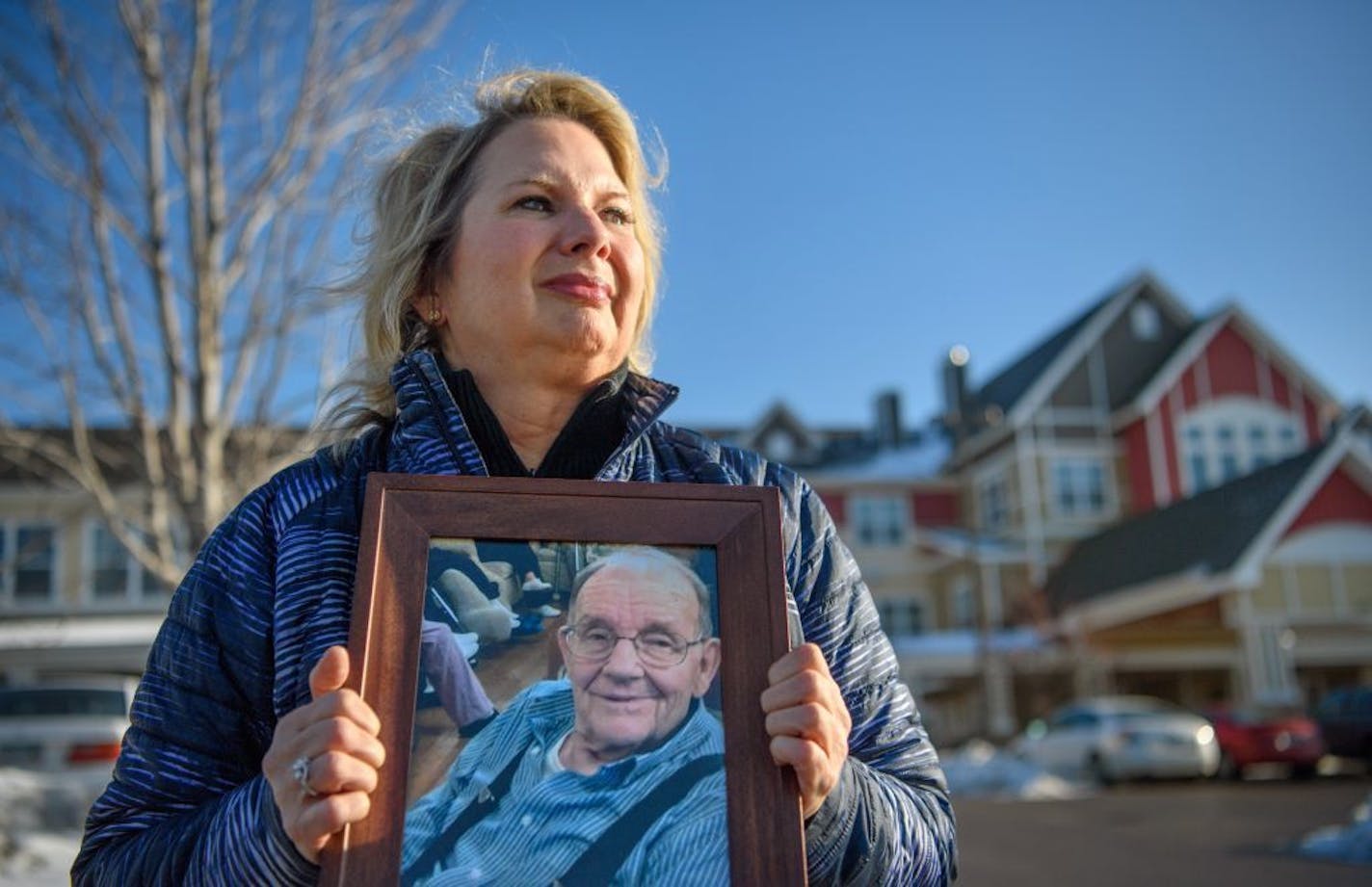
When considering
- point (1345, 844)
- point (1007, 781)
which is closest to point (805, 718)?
point (1345, 844)

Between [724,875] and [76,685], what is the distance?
12506 mm

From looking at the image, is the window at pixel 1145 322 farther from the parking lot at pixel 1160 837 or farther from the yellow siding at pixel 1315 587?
the parking lot at pixel 1160 837

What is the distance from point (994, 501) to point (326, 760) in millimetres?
34919

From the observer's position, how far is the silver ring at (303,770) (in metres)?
1.25

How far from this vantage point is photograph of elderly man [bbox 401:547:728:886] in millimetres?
1305

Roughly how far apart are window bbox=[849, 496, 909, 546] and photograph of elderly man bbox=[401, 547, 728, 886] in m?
34.0

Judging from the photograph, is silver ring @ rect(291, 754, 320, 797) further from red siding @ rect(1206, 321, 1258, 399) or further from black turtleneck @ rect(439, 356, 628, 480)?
red siding @ rect(1206, 321, 1258, 399)

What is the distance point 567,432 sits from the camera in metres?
1.97

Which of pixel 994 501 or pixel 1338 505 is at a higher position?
pixel 994 501

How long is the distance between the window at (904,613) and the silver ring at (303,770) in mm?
34169

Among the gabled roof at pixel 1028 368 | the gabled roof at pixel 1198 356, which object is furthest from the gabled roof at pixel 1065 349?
the gabled roof at pixel 1198 356

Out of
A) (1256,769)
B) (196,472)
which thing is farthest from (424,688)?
(1256,769)

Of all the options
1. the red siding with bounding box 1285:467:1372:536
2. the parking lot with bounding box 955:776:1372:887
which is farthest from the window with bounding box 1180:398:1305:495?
the parking lot with bounding box 955:776:1372:887

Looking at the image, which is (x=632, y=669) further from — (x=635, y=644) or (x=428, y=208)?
(x=428, y=208)
